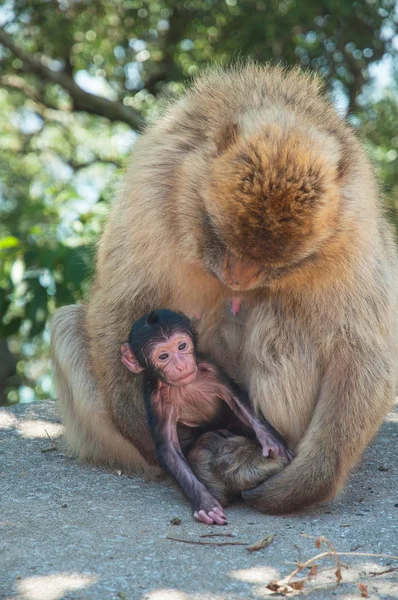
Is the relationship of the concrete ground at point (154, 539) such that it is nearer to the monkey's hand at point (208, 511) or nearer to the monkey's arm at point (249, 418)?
the monkey's hand at point (208, 511)

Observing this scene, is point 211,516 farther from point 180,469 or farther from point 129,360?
point 129,360

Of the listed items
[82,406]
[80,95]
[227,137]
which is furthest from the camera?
[80,95]

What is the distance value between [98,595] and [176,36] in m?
8.81

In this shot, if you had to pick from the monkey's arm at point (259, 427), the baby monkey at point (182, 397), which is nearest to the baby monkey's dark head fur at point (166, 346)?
the baby monkey at point (182, 397)

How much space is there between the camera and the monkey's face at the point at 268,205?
3.73 m

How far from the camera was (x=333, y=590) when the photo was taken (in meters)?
3.38

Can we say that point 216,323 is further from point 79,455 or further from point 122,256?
point 79,455

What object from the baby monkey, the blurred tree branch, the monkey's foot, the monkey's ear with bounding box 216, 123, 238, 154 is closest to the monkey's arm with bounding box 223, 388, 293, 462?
the baby monkey

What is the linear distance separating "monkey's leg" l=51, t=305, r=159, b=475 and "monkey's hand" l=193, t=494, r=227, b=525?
0.73 metres

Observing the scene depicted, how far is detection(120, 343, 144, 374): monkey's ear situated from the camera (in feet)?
14.9

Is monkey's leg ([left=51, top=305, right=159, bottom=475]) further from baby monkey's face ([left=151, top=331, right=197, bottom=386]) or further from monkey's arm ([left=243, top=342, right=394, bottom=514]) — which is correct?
monkey's arm ([left=243, top=342, right=394, bottom=514])

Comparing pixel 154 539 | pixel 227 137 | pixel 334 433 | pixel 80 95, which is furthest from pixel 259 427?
pixel 80 95

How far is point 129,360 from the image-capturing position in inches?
181

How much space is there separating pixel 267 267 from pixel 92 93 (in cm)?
780
